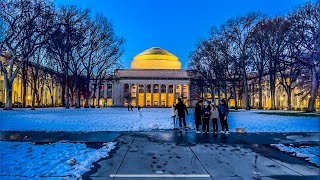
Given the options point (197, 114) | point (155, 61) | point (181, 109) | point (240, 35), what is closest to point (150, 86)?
point (155, 61)

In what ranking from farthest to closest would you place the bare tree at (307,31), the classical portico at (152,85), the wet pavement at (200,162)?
1. the classical portico at (152,85)
2. the bare tree at (307,31)
3. the wet pavement at (200,162)

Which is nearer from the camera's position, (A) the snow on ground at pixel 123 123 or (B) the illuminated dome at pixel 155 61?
(A) the snow on ground at pixel 123 123

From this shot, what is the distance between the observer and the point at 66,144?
10438mm

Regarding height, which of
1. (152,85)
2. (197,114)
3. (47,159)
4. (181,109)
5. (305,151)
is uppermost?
(152,85)

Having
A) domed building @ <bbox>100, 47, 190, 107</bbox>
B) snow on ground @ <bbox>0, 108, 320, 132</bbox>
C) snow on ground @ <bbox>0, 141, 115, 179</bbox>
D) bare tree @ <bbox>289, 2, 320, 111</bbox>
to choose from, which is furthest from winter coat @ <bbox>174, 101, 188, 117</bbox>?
domed building @ <bbox>100, 47, 190, 107</bbox>

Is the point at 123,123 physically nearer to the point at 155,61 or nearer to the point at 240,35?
the point at 240,35

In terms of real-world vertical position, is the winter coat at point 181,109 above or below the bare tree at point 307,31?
below

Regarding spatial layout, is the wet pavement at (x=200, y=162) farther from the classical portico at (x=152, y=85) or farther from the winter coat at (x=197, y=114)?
the classical portico at (x=152, y=85)

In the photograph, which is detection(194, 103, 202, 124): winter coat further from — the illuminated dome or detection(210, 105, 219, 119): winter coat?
the illuminated dome

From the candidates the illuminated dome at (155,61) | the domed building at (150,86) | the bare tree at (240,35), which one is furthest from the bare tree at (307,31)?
the illuminated dome at (155,61)

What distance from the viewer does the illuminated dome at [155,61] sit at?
122 meters

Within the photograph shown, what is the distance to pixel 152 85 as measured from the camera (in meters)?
114

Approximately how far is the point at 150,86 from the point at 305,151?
108 metres

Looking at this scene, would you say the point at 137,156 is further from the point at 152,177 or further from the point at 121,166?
the point at 152,177
